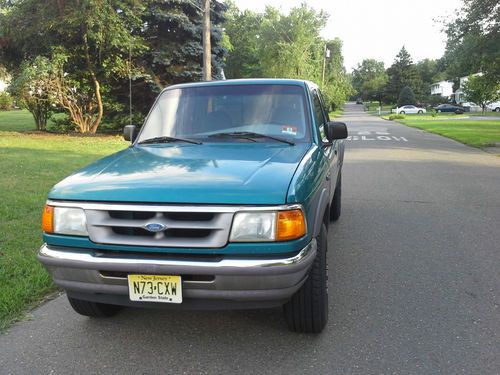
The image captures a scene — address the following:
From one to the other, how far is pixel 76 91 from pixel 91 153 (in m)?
8.15

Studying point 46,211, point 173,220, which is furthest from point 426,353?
point 46,211

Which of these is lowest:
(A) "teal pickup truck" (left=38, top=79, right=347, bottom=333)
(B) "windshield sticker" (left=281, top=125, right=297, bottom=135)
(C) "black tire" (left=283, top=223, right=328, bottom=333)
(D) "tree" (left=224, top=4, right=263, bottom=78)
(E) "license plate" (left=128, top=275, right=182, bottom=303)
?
(C) "black tire" (left=283, top=223, right=328, bottom=333)

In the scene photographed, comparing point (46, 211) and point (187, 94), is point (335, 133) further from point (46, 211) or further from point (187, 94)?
point (46, 211)

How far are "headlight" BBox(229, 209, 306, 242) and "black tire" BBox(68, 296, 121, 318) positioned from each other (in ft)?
4.77

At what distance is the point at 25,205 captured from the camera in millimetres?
7062

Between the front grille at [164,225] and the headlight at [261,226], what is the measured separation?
55 millimetres

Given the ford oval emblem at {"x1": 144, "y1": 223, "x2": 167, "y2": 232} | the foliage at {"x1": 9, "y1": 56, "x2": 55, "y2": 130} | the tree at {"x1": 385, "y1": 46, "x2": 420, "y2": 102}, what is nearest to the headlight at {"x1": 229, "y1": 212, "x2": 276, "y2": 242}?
the ford oval emblem at {"x1": 144, "y1": 223, "x2": 167, "y2": 232}

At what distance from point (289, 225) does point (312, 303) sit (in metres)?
0.74

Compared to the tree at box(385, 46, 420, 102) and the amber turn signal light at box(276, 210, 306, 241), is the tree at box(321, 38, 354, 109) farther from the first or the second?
the amber turn signal light at box(276, 210, 306, 241)

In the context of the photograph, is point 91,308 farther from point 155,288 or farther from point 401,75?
point 401,75

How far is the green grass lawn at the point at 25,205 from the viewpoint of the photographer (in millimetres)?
4125

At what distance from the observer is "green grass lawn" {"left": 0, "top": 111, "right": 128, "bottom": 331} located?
4125 millimetres

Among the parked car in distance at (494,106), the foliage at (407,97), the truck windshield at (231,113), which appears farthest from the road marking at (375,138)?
the foliage at (407,97)

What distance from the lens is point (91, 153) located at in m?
14.2
